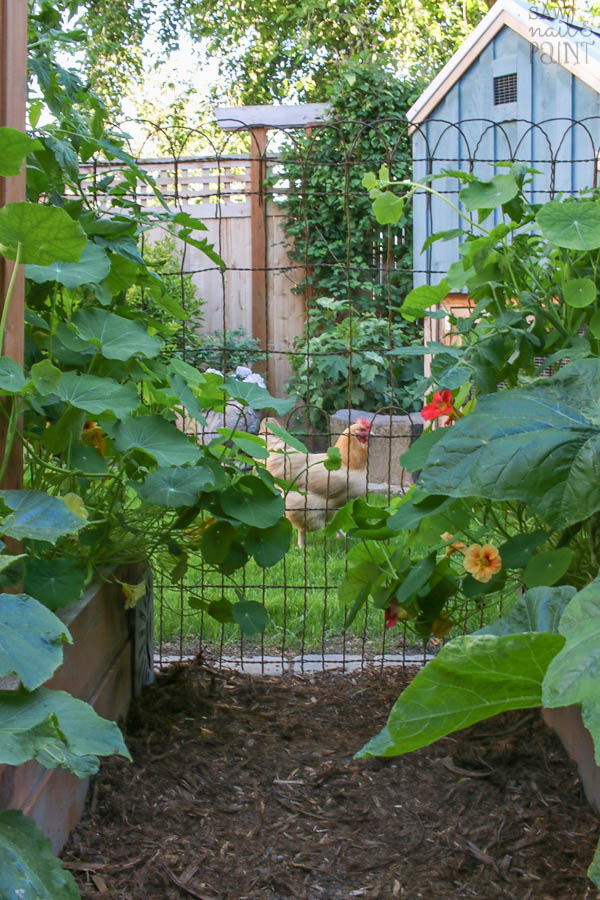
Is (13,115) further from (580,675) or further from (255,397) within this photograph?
(580,675)

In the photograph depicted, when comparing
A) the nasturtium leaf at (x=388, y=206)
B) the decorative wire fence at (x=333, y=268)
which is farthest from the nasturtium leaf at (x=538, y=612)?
the decorative wire fence at (x=333, y=268)

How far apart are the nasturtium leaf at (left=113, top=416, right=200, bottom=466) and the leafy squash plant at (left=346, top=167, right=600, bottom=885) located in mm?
423

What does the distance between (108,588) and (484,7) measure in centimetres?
1075

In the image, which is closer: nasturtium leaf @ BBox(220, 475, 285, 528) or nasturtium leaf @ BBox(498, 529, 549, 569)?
nasturtium leaf @ BBox(498, 529, 549, 569)

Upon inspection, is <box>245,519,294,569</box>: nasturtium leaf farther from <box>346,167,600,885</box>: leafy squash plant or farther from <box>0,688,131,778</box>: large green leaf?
<box>0,688,131,778</box>: large green leaf

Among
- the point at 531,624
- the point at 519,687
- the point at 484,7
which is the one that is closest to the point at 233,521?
the point at 531,624

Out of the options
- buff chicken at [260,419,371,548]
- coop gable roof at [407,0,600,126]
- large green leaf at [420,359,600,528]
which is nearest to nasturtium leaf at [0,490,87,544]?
large green leaf at [420,359,600,528]

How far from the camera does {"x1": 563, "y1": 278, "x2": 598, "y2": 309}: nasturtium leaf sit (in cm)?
135

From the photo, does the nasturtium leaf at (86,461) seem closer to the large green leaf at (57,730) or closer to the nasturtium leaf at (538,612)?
the large green leaf at (57,730)

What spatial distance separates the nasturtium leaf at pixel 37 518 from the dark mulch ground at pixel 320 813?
0.60m

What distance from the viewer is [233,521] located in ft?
5.47

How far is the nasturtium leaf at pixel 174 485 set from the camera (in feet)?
4.70

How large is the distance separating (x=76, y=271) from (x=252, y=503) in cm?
59

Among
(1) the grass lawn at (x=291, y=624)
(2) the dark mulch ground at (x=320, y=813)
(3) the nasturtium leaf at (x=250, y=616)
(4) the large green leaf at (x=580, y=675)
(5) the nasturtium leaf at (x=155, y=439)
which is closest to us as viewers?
(4) the large green leaf at (x=580, y=675)
